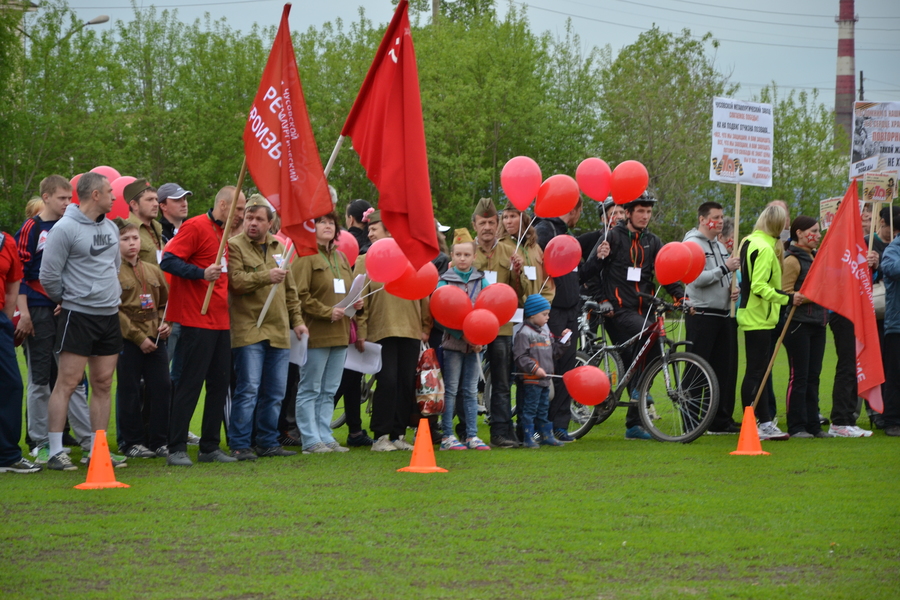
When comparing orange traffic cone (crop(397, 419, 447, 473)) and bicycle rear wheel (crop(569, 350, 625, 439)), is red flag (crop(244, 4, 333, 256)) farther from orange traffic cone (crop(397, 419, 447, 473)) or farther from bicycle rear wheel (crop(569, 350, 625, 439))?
bicycle rear wheel (crop(569, 350, 625, 439))

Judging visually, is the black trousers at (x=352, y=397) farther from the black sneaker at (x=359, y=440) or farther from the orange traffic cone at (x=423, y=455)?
the orange traffic cone at (x=423, y=455)

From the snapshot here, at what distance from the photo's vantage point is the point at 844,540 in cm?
572

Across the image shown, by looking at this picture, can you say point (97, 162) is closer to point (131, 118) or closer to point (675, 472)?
point (131, 118)

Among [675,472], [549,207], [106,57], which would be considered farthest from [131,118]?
[675,472]

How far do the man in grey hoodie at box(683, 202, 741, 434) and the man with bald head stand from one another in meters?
4.61

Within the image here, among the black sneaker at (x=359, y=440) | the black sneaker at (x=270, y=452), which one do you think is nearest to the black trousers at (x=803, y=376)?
the black sneaker at (x=359, y=440)

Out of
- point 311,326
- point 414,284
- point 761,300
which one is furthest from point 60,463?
point 761,300

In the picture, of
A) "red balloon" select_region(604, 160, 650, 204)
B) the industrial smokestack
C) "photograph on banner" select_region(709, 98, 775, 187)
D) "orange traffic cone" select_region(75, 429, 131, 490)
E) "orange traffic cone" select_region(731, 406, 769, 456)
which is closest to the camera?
"orange traffic cone" select_region(75, 429, 131, 490)

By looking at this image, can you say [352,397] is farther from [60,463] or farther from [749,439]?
[749,439]

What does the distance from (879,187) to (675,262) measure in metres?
3.39

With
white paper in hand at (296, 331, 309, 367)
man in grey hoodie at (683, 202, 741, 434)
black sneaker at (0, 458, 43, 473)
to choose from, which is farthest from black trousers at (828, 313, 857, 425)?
black sneaker at (0, 458, 43, 473)

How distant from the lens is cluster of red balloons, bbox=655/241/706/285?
9781 millimetres

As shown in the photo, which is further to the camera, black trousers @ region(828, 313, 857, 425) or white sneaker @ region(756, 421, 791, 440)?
black trousers @ region(828, 313, 857, 425)

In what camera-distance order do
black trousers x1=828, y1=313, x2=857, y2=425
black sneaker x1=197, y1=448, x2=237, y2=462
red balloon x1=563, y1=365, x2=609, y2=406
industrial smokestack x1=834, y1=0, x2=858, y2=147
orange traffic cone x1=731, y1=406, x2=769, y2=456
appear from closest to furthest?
black sneaker x1=197, y1=448, x2=237, y2=462
orange traffic cone x1=731, y1=406, x2=769, y2=456
red balloon x1=563, y1=365, x2=609, y2=406
black trousers x1=828, y1=313, x2=857, y2=425
industrial smokestack x1=834, y1=0, x2=858, y2=147
